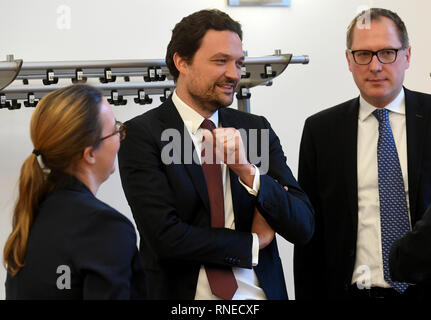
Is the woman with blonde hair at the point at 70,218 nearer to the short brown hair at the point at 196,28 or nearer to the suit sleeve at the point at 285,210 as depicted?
the suit sleeve at the point at 285,210

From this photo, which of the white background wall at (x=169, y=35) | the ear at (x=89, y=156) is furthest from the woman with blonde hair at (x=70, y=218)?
the white background wall at (x=169, y=35)

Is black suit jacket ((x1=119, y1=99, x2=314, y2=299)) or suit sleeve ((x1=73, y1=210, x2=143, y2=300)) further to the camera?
black suit jacket ((x1=119, y1=99, x2=314, y2=299))

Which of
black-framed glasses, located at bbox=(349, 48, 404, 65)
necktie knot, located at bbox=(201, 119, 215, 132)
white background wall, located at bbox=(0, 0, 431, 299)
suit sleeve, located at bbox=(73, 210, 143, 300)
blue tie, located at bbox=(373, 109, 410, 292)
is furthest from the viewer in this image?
white background wall, located at bbox=(0, 0, 431, 299)

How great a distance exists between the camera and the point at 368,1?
411 centimetres

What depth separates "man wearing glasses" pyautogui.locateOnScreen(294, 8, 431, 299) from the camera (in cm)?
249

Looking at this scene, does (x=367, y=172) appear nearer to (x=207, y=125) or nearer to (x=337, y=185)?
(x=337, y=185)

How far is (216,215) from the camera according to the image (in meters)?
2.23

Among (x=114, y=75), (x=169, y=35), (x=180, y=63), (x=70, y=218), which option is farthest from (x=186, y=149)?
(x=169, y=35)

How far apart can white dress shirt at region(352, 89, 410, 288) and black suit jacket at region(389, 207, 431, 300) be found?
0.47 meters

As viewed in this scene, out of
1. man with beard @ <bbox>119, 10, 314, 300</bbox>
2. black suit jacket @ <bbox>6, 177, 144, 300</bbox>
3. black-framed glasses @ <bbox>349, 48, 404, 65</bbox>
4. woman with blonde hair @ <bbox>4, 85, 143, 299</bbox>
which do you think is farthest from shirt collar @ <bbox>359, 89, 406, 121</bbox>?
black suit jacket @ <bbox>6, 177, 144, 300</bbox>

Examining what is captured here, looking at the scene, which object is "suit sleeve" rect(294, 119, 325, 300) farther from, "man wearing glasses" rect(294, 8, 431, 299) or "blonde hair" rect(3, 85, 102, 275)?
"blonde hair" rect(3, 85, 102, 275)

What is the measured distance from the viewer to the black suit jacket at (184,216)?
2158mm
